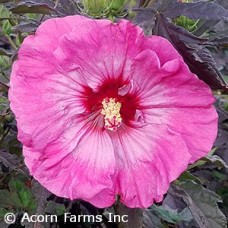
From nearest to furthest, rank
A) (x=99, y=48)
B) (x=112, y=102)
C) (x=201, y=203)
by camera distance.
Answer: (x=99, y=48) < (x=112, y=102) < (x=201, y=203)

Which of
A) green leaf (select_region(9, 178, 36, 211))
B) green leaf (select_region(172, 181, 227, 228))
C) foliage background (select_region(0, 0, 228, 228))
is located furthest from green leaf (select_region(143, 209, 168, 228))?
green leaf (select_region(9, 178, 36, 211))

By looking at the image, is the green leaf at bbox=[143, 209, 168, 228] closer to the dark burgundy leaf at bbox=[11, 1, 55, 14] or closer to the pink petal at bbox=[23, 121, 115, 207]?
the pink petal at bbox=[23, 121, 115, 207]

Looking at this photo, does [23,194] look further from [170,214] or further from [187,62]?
[187,62]

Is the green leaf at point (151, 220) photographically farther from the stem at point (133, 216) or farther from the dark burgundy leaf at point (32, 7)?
the dark burgundy leaf at point (32, 7)

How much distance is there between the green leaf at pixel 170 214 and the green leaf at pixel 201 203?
18cm

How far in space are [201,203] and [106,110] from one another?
0.31m

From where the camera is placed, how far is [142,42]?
37.1 inches

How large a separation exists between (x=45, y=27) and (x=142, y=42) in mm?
159

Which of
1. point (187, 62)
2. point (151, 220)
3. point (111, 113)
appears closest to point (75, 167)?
point (111, 113)

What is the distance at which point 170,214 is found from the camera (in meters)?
1.42

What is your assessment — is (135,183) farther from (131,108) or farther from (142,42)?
(142,42)

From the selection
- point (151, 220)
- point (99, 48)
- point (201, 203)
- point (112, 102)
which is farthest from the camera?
point (151, 220)

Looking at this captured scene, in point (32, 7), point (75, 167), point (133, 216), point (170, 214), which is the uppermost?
point (32, 7)

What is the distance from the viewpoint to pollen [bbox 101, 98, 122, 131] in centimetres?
105
